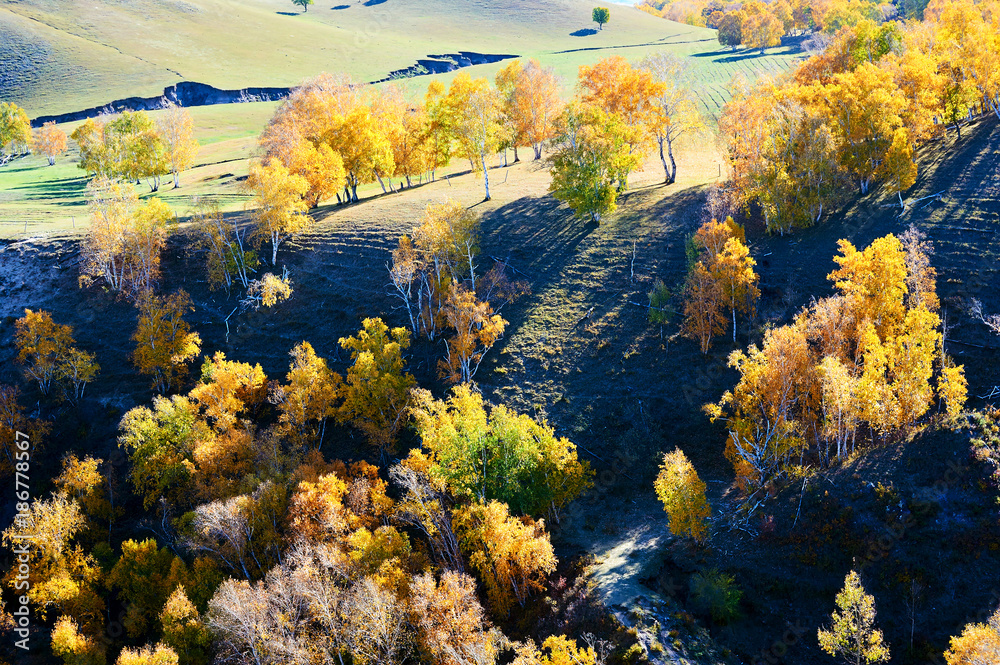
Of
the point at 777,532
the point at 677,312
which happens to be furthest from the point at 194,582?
the point at 677,312

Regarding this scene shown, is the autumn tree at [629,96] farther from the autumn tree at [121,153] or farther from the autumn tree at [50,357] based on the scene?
the autumn tree at [121,153]

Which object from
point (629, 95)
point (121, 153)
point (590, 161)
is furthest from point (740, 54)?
point (121, 153)

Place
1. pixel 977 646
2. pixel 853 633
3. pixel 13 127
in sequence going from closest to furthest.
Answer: pixel 977 646 < pixel 853 633 < pixel 13 127

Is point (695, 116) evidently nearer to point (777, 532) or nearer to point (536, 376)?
point (536, 376)

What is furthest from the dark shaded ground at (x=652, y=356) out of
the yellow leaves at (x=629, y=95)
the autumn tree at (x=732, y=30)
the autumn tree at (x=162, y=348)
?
the autumn tree at (x=732, y=30)

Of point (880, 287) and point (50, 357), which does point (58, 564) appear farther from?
point (880, 287)

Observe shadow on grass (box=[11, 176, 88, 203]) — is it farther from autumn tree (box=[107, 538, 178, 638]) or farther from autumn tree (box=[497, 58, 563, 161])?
autumn tree (box=[107, 538, 178, 638])

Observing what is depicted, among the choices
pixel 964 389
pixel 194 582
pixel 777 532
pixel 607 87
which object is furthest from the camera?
pixel 607 87
